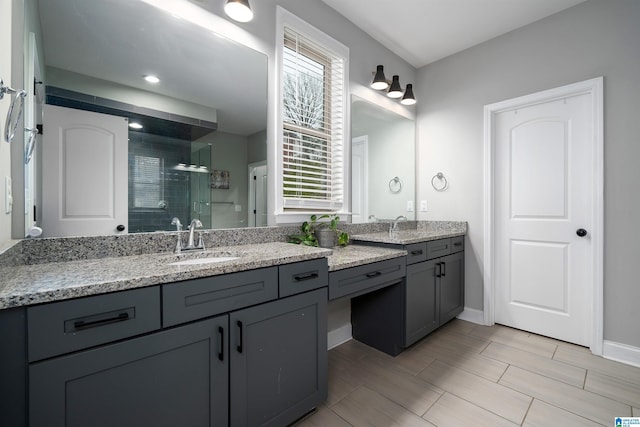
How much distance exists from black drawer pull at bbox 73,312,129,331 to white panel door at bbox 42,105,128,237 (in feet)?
2.05

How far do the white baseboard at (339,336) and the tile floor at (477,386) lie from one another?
5 cm

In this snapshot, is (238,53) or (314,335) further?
(238,53)

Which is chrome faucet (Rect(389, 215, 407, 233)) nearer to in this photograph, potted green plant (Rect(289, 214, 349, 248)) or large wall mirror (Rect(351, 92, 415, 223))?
large wall mirror (Rect(351, 92, 415, 223))

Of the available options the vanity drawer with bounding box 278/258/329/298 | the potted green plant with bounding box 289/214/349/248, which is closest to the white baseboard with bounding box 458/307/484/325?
the potted green plant with bounding box 289/214/349/248

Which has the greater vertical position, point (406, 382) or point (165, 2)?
point (165, 2)

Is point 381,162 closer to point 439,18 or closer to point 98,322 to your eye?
point 439,18

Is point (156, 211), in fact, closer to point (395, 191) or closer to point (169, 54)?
point (169, 54)

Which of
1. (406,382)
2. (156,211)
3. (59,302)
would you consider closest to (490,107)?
(406,382)

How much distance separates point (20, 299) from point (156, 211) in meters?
0.77

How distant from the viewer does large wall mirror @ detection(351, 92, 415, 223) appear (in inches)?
102

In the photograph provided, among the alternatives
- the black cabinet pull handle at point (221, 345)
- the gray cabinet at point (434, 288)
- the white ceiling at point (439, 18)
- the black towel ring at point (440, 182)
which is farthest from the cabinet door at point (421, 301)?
the white ceiling at point (439, 18)

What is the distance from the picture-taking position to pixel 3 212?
962 mm

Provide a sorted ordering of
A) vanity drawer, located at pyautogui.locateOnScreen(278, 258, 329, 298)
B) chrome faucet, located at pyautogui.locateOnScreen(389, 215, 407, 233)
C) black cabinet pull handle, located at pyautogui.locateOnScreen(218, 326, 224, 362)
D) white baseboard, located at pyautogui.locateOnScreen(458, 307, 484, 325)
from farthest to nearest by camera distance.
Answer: white baseboard, located at pyautogui.locateOnScreen(458, 307, 484, 325)
chrome faucet, located at pyautogui.locateOnScreen(389, 215, 407, 233)
vanity drawer, located at pyautogui.locateOnScreen(278, 258, 329, 298)
black cabinet pull handle, located at pyautogui.locateOnScreen(218, 326, 224, 362)

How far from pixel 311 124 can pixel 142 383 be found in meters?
1.88
